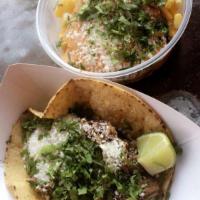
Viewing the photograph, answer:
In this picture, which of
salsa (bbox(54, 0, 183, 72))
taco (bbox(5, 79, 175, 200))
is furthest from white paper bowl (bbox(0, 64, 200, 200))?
salsa (bbox(54, 0, 183, 72))

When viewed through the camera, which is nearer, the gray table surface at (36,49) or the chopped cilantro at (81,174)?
the chopped cilantro at (81,174)

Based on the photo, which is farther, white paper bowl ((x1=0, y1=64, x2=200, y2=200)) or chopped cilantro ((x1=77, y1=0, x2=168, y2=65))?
chopped cilantro ((x1=77, y1=0, x2=168, y2=65))

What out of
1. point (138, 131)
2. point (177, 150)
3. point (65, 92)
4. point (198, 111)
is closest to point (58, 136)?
point (65, 92)

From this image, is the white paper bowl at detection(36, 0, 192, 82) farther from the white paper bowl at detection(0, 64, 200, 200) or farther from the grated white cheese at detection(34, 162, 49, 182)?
the grated white cheese at detection(34, 162, 49, 182)

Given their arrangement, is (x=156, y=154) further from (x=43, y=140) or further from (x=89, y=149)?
(x=43, y=140)

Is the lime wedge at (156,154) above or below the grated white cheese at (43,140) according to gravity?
above

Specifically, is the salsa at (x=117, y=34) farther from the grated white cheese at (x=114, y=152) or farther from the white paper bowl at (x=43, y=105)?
the grated white cheese at (x=114, y=152)

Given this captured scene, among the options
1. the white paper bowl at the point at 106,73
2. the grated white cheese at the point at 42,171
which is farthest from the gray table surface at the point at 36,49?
the grated white cheese at the point at 42,171
